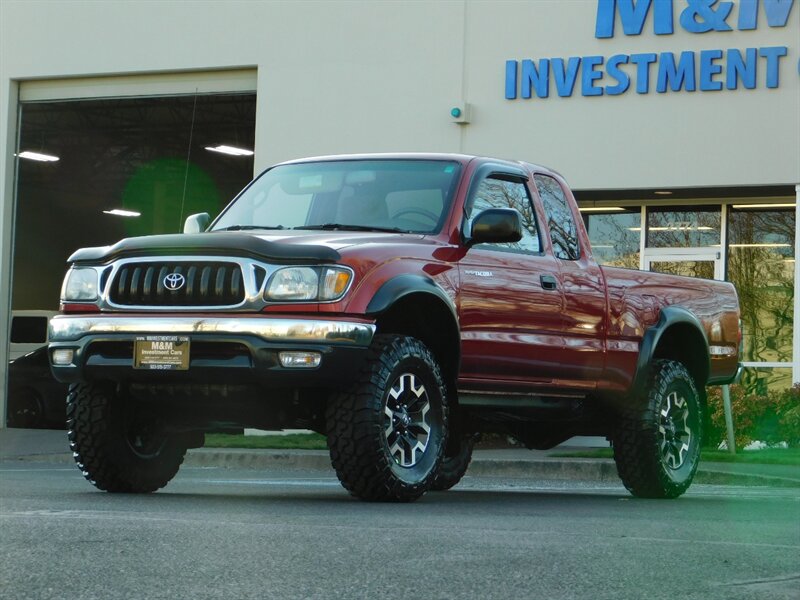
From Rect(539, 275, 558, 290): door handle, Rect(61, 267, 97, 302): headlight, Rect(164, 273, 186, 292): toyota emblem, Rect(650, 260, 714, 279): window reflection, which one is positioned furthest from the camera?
Rect(650, 260, 714, 279): window reflection

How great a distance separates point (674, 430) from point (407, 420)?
284 centimetres

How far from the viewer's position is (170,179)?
109 ft

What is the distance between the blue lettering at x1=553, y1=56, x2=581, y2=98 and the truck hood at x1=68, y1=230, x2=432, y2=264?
479 inches

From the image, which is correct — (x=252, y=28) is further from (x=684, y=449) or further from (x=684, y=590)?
(x=684, y=590)

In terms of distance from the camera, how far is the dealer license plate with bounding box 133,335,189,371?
26.7ft

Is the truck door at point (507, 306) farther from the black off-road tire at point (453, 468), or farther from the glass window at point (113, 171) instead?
the glass window at point (113, 171)

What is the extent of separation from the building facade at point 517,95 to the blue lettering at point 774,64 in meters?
0.02

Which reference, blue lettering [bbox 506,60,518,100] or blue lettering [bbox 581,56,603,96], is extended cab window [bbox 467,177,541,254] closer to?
blue lettering [bbox 581,56,603,96]

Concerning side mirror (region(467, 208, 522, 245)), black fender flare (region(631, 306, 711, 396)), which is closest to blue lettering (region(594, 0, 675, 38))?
black fender flare (region(631, 306, 711, 396))

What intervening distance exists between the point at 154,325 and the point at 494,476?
7.25 meters

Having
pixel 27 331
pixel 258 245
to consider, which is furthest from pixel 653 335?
pixel 27 331

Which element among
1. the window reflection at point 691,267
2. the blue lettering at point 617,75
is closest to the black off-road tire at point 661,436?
the blue lettering at point 617,75

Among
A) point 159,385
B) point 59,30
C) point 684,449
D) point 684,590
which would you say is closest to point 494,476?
point 684,449

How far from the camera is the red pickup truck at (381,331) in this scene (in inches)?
319
